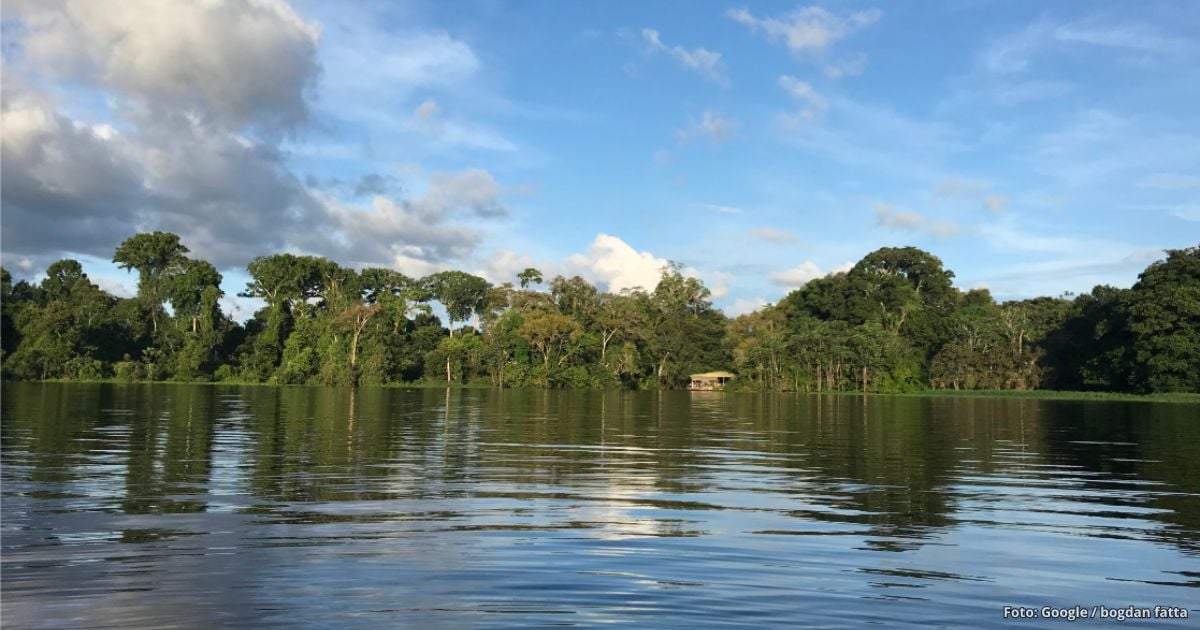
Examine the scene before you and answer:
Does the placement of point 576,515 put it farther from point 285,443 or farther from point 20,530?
point 285,443

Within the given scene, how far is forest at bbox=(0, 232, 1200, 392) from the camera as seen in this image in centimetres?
9019

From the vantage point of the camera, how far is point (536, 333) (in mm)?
94375

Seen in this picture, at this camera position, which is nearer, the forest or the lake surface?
the lake surface

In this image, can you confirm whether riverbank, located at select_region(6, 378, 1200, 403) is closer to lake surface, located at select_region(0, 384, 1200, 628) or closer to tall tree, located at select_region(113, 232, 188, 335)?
tall tree, located at select_region(113, 232, 188, 335)

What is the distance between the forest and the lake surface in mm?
71268

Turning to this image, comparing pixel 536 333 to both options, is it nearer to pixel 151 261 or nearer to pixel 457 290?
pixel 457 290

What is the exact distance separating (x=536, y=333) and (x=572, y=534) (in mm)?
84072

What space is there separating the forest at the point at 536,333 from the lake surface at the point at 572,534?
2806 inches

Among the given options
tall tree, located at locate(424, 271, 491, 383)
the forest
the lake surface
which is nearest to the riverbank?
the forest

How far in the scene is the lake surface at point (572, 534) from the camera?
291 inches

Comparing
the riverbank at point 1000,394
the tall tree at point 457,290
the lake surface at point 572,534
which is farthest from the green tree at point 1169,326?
the tall tree at point 457,290

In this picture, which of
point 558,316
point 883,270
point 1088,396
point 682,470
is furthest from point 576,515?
point 883,270

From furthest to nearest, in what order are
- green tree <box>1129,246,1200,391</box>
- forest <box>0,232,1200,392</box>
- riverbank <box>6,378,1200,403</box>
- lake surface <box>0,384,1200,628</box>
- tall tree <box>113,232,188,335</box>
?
tall tree <box>113,232,188,335</box> → forest <box>0,232,1200,392</box> → green tree <box>1129,246,1200,391</box> → riverbank <box>6,378,1200,403</box> → lake surface <box>0,384,1200,628</box>

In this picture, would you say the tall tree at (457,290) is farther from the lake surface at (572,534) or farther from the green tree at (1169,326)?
the lake surface at (572,534)
